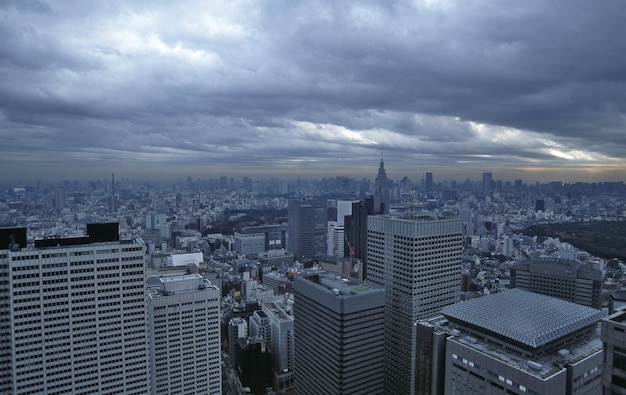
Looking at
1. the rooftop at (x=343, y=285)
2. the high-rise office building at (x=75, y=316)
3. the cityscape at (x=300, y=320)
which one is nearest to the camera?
the cityscape at (x=300, y=320)

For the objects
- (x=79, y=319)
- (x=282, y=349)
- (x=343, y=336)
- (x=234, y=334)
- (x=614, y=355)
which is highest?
(x=614, y=355)

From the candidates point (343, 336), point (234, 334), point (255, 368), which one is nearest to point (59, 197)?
point (234, 334)

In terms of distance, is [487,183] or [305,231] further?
[487,183]

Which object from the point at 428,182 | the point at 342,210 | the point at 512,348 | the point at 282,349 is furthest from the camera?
the point at 342,210

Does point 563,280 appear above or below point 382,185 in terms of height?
below

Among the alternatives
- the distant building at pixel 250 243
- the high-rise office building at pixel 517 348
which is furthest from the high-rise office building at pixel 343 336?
the distant building at pixel 250 243

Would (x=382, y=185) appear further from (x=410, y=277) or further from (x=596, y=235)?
(x=410, y=277)

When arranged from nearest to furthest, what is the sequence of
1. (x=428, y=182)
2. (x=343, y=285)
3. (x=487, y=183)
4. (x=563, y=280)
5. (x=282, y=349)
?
(x=343, y=285) → (x=563, y=280) → (x=282, y=349) → (x=428, y=182) → (x=487, y=183)

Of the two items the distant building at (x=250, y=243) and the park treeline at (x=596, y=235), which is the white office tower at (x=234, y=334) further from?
the park treeline at (x=596, y=235)
